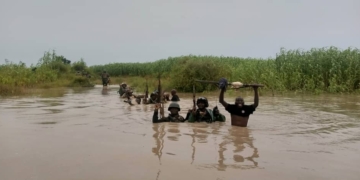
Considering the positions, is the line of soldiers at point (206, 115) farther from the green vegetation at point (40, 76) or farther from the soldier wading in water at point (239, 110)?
the green vegetation at point (40, 76)

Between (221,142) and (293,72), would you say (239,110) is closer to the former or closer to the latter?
(221,142)

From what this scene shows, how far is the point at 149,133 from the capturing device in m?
8.21

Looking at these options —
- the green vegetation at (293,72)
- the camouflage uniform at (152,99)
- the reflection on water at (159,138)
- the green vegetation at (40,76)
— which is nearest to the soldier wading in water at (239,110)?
the reflection on water at (159,138)

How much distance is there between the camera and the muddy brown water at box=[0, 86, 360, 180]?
5.05 metres

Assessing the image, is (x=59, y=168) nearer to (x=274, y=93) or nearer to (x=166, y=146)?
(x=166, y=146)

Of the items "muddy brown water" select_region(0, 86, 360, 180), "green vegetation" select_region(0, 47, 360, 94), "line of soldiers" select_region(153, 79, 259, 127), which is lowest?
"muddy brown water" select_region(0, 86, 360, 180)

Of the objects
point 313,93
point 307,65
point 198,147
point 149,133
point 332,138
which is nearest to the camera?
point 198,147

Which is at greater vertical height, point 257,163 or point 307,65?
point 307,65

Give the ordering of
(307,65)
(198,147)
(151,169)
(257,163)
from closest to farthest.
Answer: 1. (151,169)
2. (257,163)
3. (198,147)
4. (307,65)

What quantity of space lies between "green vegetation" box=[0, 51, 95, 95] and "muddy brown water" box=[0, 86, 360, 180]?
14.7m

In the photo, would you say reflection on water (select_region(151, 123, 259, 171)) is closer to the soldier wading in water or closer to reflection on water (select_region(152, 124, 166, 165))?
reflection on water (select_region(152, 124, 166, 165))

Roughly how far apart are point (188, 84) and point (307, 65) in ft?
22.4

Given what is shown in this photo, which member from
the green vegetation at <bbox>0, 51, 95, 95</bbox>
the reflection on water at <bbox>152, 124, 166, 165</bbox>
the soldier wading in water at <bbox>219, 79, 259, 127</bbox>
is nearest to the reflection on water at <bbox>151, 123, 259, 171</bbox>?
the reflection on water at <bbox>152, 124, 166, 165</bbox>

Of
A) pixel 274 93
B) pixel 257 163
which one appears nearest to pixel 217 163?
pixel 257 163
